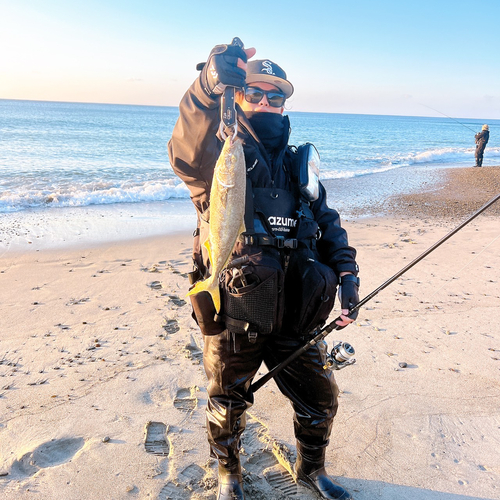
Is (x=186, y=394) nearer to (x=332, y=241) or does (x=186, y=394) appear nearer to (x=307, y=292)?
(x=307, y=292)

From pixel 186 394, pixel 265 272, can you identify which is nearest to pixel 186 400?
pixel 186 394

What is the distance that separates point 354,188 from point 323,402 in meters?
15.8

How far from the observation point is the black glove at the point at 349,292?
3.07 metres

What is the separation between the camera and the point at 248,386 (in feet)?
10.2

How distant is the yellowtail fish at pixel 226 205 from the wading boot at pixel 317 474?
1.56 metres

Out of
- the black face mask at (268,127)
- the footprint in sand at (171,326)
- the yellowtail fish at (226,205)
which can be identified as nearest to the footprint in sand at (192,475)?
→ the yellowtail fish at (226,205)

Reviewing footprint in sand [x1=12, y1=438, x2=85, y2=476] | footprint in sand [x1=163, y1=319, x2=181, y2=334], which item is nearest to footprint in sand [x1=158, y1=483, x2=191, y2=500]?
footprint in sand [x1=12, y1=438, x2=85, y2=476]

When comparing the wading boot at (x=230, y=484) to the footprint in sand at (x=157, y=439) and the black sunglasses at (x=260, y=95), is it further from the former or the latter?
the black sunglasses at (x=260, y=95)

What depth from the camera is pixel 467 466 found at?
136 inches

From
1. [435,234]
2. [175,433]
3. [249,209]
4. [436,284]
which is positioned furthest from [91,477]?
[435,234]

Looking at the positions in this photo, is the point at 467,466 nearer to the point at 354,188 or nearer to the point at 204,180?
the point at 204,180

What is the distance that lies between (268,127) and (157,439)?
2.66 meters

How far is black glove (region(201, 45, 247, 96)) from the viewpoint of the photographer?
93.0 inches

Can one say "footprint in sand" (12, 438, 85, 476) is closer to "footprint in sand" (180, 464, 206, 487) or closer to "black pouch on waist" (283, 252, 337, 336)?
"footprint in sand" (180, 464, 206, 487)
